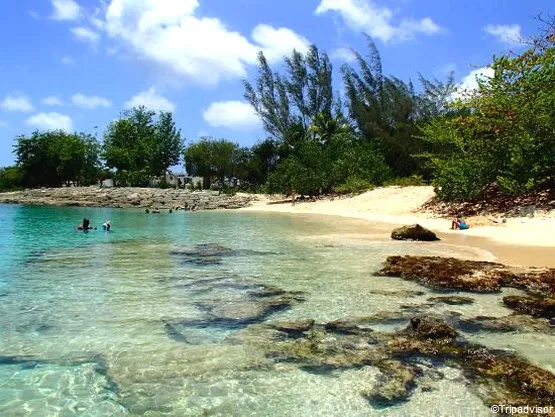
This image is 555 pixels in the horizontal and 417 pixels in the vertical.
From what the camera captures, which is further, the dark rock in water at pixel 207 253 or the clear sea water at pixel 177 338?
the dark rock in water at pixel 207 253

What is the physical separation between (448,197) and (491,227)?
9003 mm

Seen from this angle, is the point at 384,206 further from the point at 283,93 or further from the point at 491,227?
the point at 283,93

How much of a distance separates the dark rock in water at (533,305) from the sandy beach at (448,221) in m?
5.12

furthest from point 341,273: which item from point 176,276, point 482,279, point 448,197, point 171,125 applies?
point 171,125

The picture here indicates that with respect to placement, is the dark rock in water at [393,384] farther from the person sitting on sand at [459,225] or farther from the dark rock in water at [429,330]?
the person sitting on sand at [459,225]

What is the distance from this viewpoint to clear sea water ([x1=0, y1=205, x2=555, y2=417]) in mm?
5879

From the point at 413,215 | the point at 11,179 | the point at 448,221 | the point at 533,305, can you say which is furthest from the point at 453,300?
the point at 11,179

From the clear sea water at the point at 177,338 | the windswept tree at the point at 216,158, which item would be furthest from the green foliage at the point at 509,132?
the windswept tree at the point at 216,158

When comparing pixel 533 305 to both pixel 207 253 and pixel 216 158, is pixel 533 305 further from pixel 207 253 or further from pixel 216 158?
pixel 216 158

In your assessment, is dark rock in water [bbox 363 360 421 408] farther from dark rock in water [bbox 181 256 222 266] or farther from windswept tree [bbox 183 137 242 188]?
windswept tree [bbox 183 137 242 188]

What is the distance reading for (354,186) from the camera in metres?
48.4

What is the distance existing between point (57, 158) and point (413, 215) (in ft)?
209

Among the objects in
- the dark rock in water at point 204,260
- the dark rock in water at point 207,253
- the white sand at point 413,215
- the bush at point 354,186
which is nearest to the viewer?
the dark rock in water at point 204,260

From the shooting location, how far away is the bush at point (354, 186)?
47.8m
